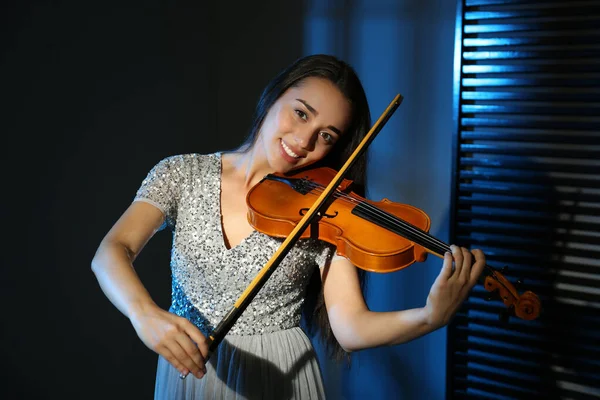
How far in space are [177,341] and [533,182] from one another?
1363 mm

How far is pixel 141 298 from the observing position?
111 centimetres

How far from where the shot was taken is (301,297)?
145 centimetres

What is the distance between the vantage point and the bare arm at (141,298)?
99cm

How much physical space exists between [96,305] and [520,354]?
1.35 m

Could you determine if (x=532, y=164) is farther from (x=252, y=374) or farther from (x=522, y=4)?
(x=252, y=374)

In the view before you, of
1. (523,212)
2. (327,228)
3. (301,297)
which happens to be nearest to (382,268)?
(327,228)

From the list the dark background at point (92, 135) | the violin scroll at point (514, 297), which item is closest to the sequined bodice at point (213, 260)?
the violin scroll at point (514, 297)

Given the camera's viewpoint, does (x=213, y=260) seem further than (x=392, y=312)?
Yes

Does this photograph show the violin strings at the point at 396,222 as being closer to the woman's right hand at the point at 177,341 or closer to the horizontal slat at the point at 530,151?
the woman's right hand at the point at 177,341

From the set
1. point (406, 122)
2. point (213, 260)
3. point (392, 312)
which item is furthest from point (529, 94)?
point (213, 260)

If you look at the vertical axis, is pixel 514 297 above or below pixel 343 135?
below

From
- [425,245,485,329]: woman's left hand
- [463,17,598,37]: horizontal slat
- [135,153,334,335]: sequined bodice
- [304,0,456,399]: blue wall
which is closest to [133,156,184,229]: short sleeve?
[135,153,334,335]: sequined bodice

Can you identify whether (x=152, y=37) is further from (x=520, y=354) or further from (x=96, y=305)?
(x=520, y=354)

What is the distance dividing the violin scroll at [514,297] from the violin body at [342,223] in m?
0.13
